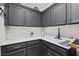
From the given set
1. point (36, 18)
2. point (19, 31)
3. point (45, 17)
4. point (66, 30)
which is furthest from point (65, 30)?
point (19, 31)

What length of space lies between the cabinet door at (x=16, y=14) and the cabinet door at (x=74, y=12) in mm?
585

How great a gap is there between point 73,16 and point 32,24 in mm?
496

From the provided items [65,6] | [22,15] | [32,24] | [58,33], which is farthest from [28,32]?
[65,6]

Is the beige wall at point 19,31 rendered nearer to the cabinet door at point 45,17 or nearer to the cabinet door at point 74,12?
the cabinet door at point 45,17

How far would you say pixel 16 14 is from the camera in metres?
0.90

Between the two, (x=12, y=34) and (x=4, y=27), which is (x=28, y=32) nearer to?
(x=12, y=34)

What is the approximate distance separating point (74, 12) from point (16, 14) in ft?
2.21

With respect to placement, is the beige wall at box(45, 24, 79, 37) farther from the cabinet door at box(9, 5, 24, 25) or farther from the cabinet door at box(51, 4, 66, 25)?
the cabinet door at box(9, 5, 24, 25)

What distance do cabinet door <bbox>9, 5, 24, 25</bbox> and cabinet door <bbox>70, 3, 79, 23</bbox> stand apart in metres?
0.59

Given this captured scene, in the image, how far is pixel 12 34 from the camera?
96 cm

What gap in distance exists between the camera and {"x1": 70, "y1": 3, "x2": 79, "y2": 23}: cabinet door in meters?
0.91

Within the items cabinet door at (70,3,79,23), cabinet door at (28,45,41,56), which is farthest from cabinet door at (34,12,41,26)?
cabinet door at (70,3,79,23)

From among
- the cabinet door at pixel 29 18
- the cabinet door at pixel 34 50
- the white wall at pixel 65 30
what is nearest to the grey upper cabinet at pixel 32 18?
the cabinet door at pixel 29 18

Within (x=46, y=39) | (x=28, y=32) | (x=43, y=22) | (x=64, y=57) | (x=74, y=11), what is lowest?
(x=64, y=57)
